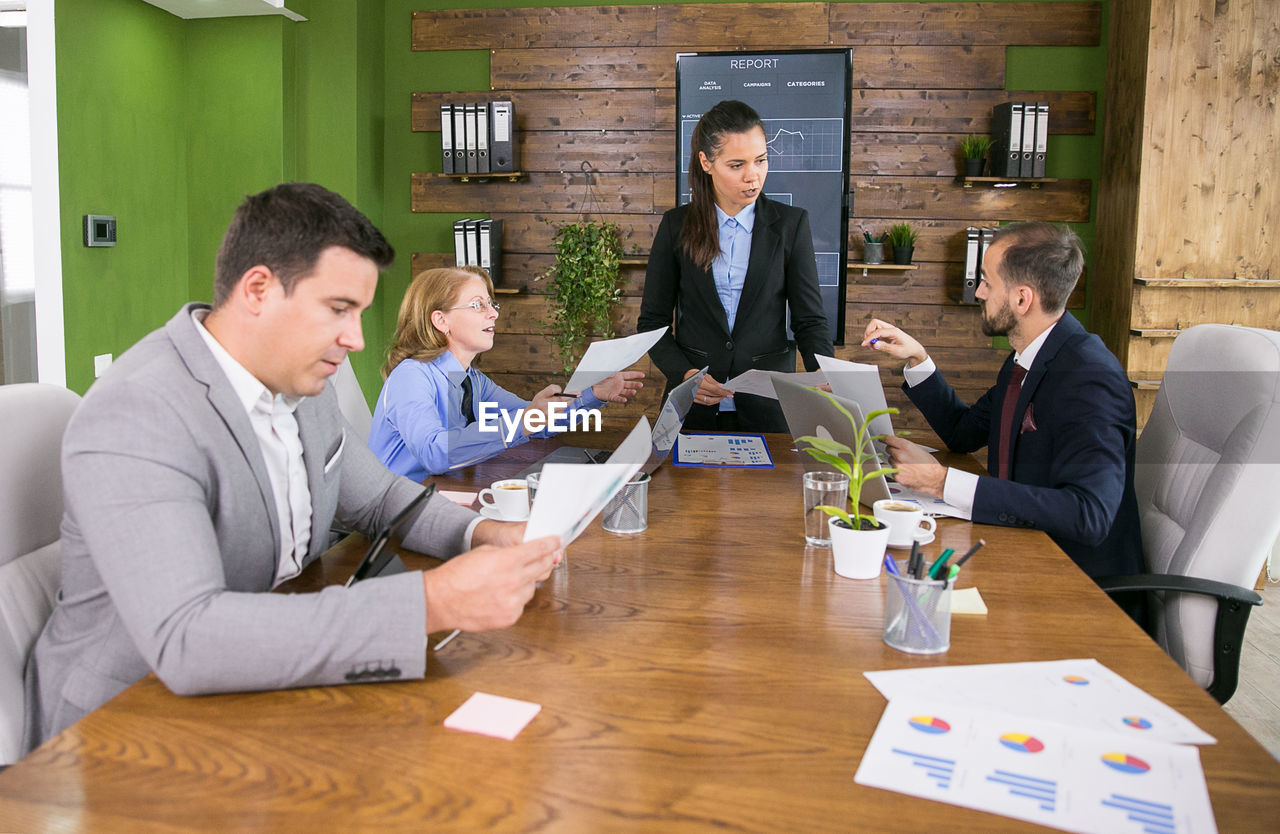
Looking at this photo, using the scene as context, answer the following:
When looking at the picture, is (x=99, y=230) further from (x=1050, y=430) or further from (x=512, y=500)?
(x=1050, y=430)

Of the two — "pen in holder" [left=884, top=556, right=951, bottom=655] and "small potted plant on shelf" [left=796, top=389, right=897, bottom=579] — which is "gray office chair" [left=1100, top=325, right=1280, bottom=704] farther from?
"pen in holder" [left=884, top=556, right=951, bottom=655]

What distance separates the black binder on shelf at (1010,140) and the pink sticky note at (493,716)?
3.97 metres

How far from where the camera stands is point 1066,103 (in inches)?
176

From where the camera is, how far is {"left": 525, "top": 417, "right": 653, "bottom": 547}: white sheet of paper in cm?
113

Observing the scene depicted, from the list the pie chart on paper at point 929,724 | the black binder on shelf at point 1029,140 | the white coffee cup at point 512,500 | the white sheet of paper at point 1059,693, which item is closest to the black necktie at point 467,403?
the white coffee cup at point 512,500

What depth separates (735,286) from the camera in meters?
2.99

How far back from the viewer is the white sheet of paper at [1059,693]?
39.4 inches

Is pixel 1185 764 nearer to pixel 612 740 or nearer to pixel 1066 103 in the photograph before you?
pixel 612 740

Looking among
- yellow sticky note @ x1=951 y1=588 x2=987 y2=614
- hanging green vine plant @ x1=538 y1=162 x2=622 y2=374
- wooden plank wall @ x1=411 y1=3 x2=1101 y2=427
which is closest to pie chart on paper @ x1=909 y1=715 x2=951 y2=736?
yellow sticky note @ x1=951 y1=588 x2=987 y2=614

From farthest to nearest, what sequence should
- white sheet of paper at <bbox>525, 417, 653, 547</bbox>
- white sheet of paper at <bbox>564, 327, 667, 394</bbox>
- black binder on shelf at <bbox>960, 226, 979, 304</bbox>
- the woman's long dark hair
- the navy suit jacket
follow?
black binder on shelf at <bbox>960, 226, 979, 304</bbox> < the woman's long dark hair < white sheet of paper at <bbox>564, 327, 667, 394</bbox> < the navy suit jacket < white sheet of paper at <bbox>525, 417, 653, 547</bbox>

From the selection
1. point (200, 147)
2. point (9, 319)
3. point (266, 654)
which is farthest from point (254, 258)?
point (200, 147)

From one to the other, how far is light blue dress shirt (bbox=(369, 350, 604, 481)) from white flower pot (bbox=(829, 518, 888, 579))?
1017 mm

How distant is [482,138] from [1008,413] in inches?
123

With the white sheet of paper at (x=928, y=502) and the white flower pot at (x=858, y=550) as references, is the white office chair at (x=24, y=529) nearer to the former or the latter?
the white flower pot at (x=858, y=550)
